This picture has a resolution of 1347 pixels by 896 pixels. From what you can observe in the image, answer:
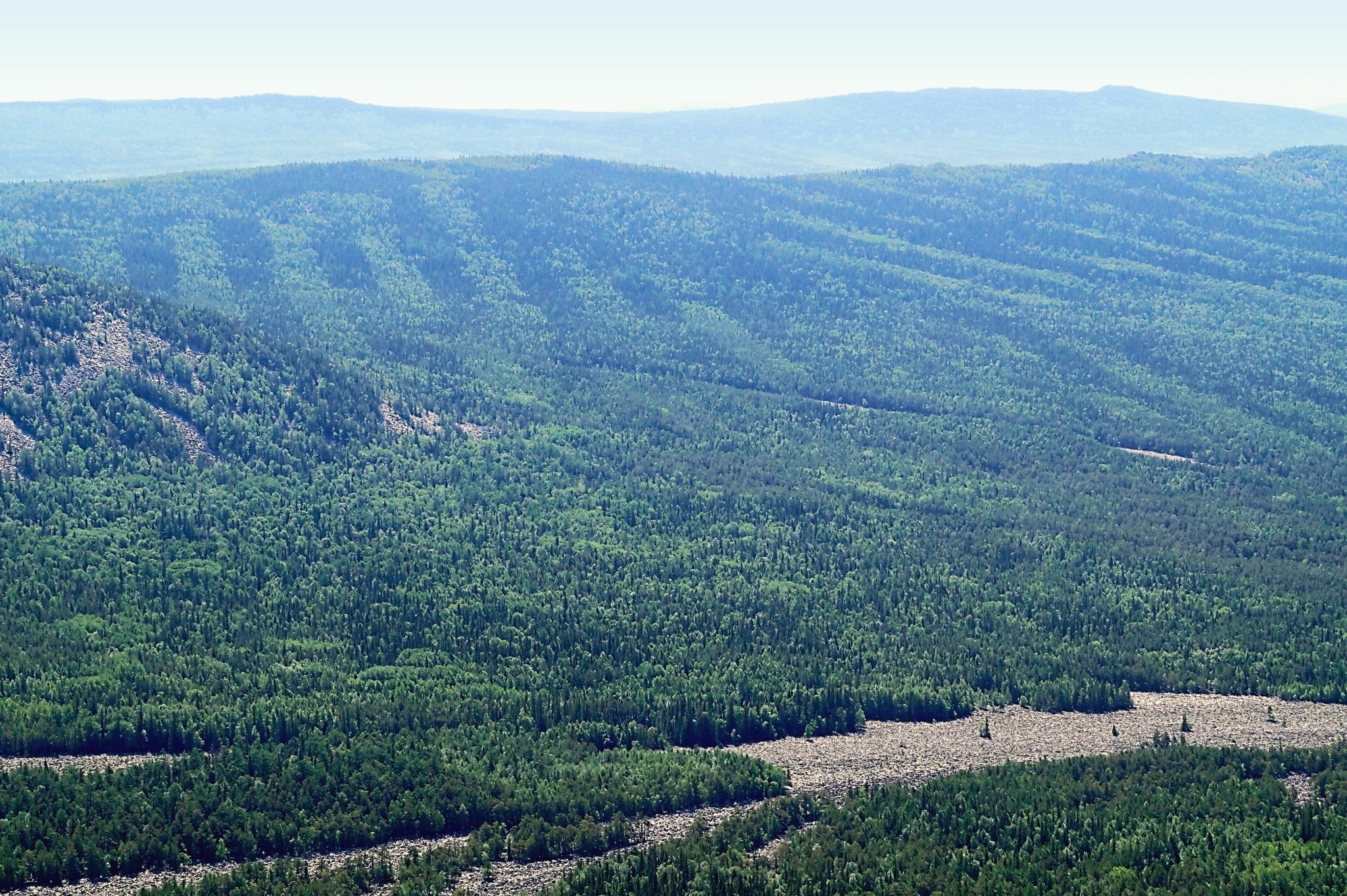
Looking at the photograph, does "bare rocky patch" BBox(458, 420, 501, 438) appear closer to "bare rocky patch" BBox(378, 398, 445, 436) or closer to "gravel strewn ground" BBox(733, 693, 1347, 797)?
"bare rocky patch" BBox(378, 398, 445, 436)

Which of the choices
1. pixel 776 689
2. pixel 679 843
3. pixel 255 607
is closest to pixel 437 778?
pixel 679 843

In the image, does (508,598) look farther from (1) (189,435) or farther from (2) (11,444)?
(2) (11,444)

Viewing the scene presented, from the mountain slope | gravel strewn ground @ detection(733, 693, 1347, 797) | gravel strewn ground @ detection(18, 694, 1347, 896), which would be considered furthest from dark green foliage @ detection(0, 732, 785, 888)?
the mountain slope

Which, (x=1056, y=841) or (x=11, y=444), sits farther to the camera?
(x=11, y=444)

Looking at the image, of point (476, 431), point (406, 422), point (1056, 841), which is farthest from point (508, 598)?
point (1056, 841)

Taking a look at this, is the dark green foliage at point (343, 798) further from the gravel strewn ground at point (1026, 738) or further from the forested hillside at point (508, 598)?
the gravel strewn ground at point (1026, 738)
